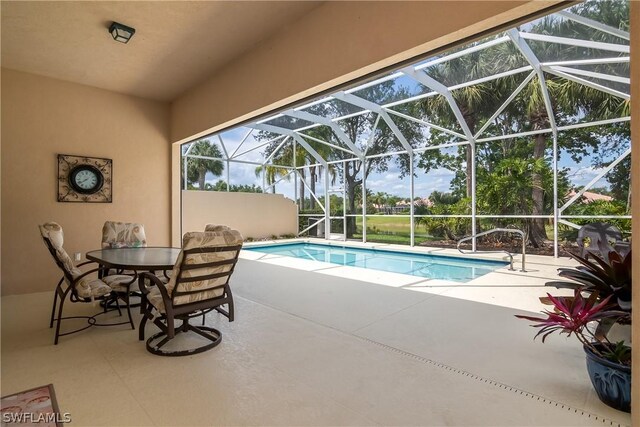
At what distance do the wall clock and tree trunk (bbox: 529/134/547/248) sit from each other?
9664mm

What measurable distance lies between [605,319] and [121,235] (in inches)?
202

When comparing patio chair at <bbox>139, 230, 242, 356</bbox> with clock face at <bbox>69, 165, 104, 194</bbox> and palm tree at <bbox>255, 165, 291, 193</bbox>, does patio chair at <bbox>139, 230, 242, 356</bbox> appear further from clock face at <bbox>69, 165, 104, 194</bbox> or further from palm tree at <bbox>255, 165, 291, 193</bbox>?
palm tree at <bbox>255, 165, 291, 193</bbox>

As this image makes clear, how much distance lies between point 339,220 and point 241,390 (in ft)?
32.7

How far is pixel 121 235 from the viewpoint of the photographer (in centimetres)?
437

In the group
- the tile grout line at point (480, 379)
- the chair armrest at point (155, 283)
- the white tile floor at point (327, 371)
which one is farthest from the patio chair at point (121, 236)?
the tile grout line at point (480, 379)

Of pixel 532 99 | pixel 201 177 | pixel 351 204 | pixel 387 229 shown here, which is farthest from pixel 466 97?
pixel 201 177

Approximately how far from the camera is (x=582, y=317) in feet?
6.31

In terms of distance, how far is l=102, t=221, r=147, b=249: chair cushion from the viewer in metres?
4.27

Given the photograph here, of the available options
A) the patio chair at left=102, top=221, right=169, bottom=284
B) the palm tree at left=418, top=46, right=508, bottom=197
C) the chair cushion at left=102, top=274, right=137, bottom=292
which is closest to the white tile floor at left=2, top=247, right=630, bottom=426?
the chair cushion at left=102, top=274, right=137, bottom=292

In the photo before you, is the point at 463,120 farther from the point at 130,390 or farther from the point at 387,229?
the point at 130,390

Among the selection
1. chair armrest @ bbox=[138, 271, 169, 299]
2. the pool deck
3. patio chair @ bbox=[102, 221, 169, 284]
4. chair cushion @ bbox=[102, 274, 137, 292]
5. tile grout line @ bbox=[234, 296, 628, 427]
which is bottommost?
tile grout line @ bbox=[234, 296, 628, 427]

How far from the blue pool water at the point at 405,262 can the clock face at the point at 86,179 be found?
490cm

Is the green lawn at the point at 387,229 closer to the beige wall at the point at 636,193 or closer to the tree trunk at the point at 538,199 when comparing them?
the tree trunk at the point at 538,199

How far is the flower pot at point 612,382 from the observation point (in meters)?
1.77
